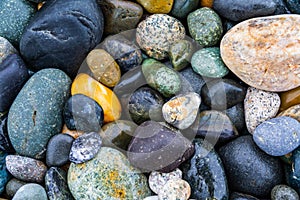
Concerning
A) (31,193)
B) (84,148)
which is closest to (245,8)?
(84,148)

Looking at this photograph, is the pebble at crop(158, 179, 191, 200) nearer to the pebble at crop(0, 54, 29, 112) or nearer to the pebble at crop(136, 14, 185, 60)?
the pebble at crop(136, 14, 185, 60)

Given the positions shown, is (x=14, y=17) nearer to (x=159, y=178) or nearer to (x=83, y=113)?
(x=83, y=113)

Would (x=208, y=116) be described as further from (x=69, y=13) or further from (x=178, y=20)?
(x=69, y=13)

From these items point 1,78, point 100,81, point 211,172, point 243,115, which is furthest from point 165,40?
point 1,78

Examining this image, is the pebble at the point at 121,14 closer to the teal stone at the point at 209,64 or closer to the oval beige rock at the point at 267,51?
the teal stone at the point at 209,64

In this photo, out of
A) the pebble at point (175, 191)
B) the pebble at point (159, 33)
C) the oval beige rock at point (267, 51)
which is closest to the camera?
the pebble at point (175, 191)

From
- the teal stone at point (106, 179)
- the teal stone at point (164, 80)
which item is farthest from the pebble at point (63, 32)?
the teal stone at point (106, 179)
